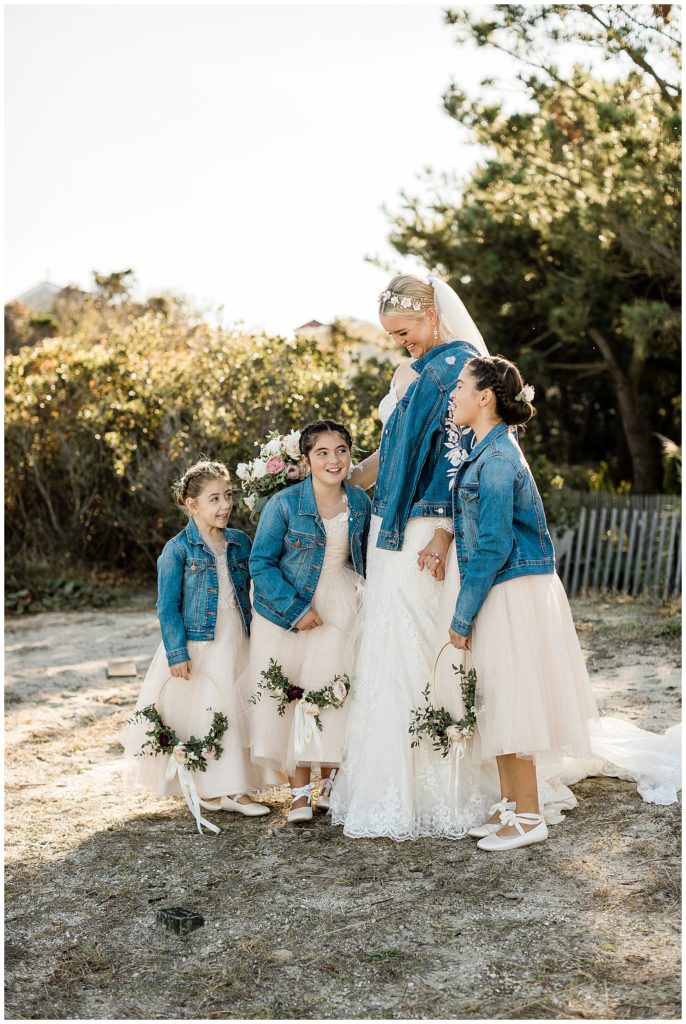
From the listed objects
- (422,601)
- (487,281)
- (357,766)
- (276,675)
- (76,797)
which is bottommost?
(76,797)

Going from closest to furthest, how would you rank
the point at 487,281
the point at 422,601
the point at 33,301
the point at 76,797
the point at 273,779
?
the point at 422,601, the point at 273,779, the point at 76,797, the point at 487,281, the point at 33,301

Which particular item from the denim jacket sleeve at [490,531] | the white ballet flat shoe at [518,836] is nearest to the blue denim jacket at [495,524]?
the denim jacket sleeve at [490,531]

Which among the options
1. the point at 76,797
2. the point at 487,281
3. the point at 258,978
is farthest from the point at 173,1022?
the point at 487,281

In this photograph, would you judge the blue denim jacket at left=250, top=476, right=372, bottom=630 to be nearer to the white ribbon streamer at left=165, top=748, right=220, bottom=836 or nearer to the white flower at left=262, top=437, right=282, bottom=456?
the white flower at left=262, top=437, right=282, bottom=456

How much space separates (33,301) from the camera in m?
44.4

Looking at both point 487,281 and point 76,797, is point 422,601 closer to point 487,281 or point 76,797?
point 76,797

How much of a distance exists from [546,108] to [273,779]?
363 inches

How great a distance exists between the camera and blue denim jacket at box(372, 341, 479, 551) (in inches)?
167

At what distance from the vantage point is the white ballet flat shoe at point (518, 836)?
157 inches

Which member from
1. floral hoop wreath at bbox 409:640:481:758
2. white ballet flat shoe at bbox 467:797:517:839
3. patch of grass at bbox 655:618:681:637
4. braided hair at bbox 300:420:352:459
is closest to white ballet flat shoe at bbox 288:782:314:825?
floral hoop wreath at bbox 409:640:481:758

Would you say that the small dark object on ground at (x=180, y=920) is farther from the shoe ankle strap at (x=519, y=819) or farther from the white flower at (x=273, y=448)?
the white flower at (x=273, y=448)

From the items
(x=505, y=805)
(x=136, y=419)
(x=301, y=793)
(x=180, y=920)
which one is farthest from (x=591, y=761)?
(x=136, y=419)

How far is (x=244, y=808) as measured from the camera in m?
4.63

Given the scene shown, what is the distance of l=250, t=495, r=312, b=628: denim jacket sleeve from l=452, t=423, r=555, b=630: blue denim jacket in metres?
0.78
